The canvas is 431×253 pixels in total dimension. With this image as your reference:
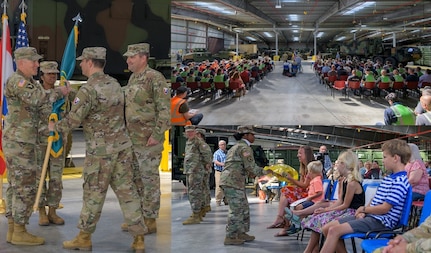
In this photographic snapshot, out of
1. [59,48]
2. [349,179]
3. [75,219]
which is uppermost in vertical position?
[59,48]

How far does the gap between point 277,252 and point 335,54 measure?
1.26 meters

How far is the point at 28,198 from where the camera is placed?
16.9 ft

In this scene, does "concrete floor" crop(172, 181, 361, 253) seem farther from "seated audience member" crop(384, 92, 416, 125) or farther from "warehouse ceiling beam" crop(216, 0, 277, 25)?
"warehouse ceiling beam" crop(216, 0, 277, 25)

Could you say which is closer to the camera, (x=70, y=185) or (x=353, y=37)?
(x=353, y=37)

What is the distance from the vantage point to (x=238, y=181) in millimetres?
5266

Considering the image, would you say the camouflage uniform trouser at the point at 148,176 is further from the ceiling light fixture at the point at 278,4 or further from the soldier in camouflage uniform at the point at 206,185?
the ceiling light fixture at the point at 278,4

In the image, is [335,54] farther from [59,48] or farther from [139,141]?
[59,48]

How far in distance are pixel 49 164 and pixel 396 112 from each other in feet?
7.89

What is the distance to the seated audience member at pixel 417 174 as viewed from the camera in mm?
4891

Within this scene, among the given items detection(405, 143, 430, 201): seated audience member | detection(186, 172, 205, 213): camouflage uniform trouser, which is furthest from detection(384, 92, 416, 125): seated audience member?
detection(186, 172, 205, 213): camouflage uniform trouser

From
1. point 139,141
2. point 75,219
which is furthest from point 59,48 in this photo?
point 75,219

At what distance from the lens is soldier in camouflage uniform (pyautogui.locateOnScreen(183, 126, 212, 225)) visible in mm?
4738

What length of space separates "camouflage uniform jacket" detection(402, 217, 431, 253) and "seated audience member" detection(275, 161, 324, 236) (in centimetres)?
127

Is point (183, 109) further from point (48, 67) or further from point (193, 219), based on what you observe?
point (48, 67)
